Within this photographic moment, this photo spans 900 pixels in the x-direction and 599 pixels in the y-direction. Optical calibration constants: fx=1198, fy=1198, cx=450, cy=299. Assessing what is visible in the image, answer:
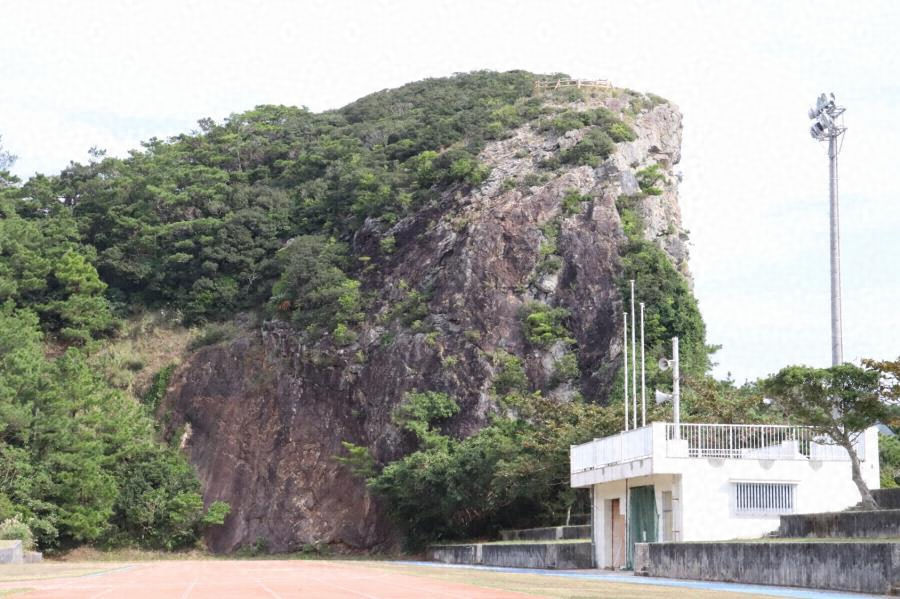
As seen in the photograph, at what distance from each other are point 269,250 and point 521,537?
3174cm

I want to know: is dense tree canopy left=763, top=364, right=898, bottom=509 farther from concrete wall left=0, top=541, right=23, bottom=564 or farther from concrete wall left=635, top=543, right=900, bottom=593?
concrete wall left=0, top=541, right=23, bottom=564

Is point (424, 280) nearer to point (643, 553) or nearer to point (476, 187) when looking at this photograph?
point (476, 187)

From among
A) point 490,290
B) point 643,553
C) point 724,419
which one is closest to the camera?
point 643,553

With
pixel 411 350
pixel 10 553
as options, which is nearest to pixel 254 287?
pixel 411 350

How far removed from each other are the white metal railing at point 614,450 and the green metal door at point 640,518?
101 cm

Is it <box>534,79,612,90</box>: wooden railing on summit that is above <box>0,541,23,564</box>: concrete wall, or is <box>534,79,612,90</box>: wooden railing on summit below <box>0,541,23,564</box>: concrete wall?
above

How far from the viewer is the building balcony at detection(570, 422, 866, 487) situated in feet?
97.5

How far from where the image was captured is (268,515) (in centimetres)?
6097

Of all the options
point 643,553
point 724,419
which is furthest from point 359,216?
point 643,553

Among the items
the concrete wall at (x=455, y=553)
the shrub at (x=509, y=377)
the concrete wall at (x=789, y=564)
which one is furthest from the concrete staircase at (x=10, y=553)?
the shrub at (x=509, y=377)

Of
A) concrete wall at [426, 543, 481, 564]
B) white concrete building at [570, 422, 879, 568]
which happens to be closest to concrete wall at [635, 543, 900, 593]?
white concrete building at [570, 422, 879, 568]

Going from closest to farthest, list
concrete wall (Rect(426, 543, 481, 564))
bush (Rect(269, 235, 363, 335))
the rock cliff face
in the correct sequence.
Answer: concrete wall (Rect(426, 543, 481, 564)), the rock cliff face, bush (Rect(269, 235, 363, 335))

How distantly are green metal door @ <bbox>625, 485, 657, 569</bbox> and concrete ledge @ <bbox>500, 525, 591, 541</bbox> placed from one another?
637 centimetres

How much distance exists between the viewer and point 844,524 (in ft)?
76.7
